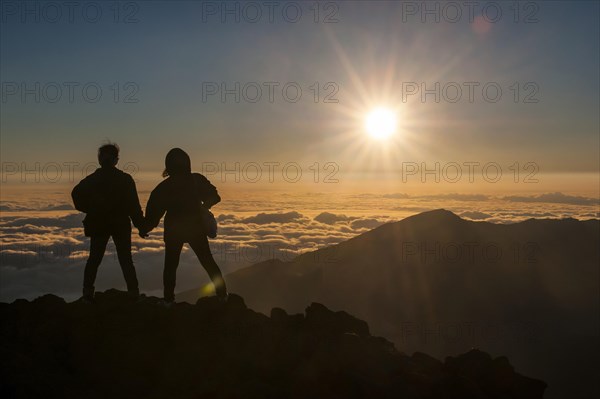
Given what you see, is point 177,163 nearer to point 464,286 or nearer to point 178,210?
point 178,210

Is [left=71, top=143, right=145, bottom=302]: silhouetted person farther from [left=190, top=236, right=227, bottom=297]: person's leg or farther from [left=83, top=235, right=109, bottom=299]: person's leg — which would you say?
[left=190, top=236, right=227, bottom=297]: person's leg

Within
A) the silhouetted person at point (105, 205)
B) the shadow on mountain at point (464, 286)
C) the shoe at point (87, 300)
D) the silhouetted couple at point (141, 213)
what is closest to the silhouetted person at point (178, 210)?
the silhouetted couple at point (141, 213)

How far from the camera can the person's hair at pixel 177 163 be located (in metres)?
11.7

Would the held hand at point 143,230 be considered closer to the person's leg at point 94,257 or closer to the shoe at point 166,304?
the person's leg at point 94,257

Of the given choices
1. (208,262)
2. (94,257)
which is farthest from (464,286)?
(94,257)

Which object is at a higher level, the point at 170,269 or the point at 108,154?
the point at 108,154

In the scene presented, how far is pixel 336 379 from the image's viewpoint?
10.2m

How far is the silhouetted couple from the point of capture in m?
11.5

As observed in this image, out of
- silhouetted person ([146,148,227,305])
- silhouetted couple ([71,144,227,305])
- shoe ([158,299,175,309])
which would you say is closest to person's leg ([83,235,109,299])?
silhouetted couple ([71,144,227,305])

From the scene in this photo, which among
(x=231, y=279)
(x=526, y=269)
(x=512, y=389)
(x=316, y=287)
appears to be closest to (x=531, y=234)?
(x=526, y=269)

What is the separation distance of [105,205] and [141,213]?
72 cm

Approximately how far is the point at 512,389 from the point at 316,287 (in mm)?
144730

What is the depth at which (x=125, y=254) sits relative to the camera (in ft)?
38.7

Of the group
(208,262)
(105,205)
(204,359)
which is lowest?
(204,359)
